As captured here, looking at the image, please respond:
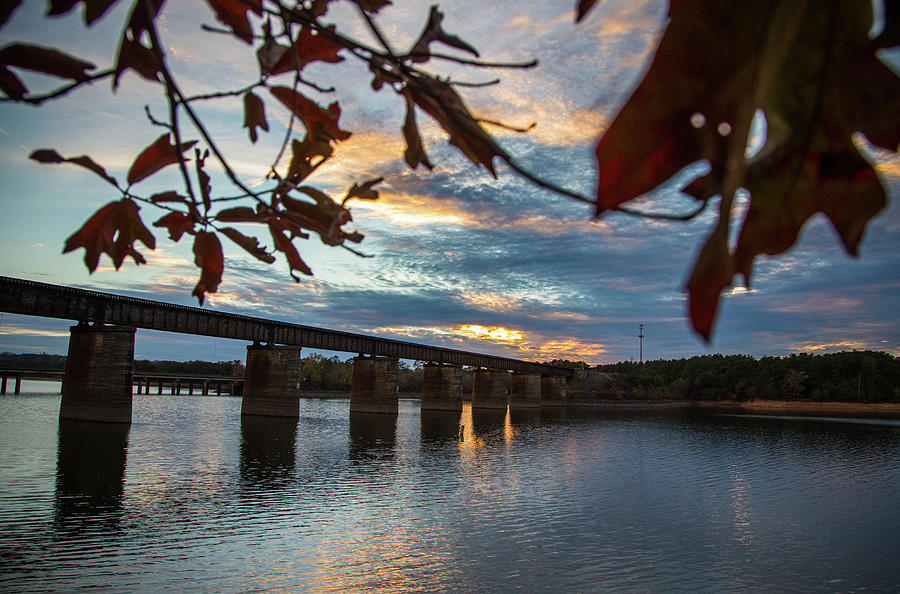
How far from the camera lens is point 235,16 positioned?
1540 mm

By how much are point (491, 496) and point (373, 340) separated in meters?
52.2

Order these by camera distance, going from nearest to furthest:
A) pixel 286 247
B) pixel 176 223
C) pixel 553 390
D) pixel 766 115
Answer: pixel 766 115 → pixel 286 247 → pixel 176 223 → pixel 553 390

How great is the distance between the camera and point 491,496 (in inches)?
1104

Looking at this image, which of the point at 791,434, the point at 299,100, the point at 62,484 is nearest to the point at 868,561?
the point at 299,100

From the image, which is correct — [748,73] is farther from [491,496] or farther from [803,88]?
[491,496]

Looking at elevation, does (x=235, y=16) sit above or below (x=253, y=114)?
above

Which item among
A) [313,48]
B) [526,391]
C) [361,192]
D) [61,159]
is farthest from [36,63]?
[526,391]

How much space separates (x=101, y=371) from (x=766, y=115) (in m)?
52.6

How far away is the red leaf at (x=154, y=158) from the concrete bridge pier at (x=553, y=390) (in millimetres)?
124008

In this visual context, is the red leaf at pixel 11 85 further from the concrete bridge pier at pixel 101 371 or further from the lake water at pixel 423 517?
the concrete bridge pier at pixel 101 371

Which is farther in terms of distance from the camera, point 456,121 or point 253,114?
point 253,114

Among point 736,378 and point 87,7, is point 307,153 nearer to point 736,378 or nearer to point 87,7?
point 87,7

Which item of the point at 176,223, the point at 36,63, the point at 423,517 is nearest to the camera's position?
the point at 36,63

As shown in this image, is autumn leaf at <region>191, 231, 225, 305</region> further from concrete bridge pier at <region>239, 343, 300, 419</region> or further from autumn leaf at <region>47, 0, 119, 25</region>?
concrete bridge pier at <region>239, 343, 300, 419</region>
